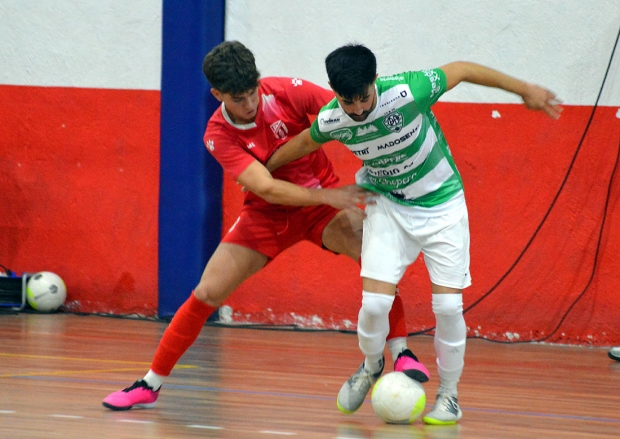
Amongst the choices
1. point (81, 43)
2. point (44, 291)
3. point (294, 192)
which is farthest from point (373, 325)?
point (81, 43)

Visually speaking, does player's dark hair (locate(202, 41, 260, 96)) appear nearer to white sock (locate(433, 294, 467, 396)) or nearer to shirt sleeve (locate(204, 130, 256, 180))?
shirt sleeve (locate(204, 130, 256, 180))

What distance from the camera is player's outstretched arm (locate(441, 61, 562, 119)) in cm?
313

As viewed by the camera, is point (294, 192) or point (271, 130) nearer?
point (294, 192)

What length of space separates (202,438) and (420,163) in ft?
4.10

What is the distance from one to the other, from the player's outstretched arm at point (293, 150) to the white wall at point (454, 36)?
2.83 metres

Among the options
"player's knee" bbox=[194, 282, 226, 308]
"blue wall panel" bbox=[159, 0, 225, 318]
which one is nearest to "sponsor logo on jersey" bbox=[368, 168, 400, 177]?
"player's knee" bbox=[194, 282, 226, 308]

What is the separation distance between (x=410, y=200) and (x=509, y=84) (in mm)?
553

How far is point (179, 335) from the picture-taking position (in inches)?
135

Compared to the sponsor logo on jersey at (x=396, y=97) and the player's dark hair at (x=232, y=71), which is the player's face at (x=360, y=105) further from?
the player's dark hair at (x=232, y=71)

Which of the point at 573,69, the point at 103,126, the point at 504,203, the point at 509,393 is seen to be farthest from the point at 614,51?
the point at 103,126

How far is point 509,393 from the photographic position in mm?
3938

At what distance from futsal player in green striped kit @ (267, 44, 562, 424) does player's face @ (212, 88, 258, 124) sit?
248mm

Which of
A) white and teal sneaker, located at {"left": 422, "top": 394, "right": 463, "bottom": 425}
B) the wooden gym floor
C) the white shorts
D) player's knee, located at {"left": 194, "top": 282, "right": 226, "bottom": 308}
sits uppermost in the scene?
the white shorts

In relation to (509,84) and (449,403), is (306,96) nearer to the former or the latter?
(509,84)
